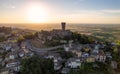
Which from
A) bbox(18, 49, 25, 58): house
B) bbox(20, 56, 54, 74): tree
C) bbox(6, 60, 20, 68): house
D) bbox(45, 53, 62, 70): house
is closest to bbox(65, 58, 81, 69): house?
bbox(45, 53, 62, 70): house

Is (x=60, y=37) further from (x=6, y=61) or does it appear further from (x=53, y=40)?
(x=6, y=61)

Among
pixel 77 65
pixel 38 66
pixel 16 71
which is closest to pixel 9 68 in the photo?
pixel 16 71

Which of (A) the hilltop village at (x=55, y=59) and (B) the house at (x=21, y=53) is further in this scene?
(B) the house at (x=21, y=53)

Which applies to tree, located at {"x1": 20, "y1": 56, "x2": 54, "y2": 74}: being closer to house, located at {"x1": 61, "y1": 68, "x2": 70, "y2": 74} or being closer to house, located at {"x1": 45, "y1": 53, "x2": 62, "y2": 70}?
house, located at {"x1": 45, "y1": 53, "x2": 62, "y2": 70}

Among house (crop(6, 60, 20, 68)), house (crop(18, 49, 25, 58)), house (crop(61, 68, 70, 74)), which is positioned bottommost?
house (crop(61, 68, 70, 74))

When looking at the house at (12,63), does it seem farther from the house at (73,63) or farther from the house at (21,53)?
the house at (73,63)

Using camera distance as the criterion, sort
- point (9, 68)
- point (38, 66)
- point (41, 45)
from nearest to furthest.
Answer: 1. point (38, 66)
2. point (9, 68)
3. point (41, 45)

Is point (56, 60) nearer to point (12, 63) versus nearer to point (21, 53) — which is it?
point (12, 63)

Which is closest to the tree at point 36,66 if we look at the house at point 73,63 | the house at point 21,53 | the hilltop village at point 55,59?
the hilltop village at point 55,59

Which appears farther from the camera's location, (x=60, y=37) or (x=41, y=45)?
(x=60, y=37)

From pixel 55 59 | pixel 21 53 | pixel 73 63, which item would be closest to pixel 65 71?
pixel 73 63

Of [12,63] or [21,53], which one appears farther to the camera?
[21,53]
